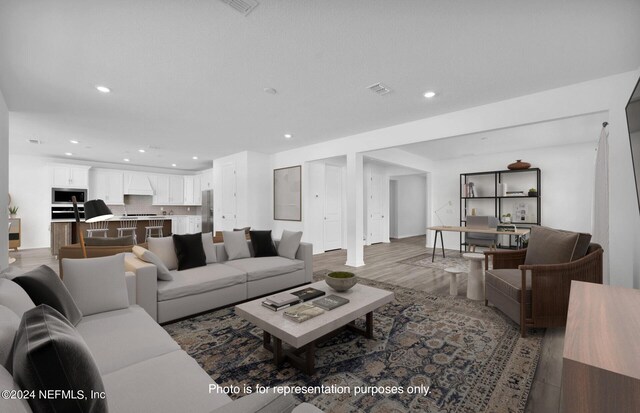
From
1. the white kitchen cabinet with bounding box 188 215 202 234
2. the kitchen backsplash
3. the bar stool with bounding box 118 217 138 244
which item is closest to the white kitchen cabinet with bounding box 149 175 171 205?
the kitchen backsplash

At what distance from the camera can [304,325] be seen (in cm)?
184

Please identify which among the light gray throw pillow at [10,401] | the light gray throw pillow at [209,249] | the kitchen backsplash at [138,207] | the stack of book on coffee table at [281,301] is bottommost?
the stack of book on coffee table at [281,301]

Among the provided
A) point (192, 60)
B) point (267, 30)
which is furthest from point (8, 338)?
point (192, 60)

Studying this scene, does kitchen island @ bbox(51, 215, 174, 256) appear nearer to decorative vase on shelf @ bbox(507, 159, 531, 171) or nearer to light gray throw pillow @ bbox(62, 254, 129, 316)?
light gray throw pillow @ bbox(62, 254, 129, 316)

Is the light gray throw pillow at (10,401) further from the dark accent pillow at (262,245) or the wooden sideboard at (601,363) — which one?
the dark accent pillow at (262,245)

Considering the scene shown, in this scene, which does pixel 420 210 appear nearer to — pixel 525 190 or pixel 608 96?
pixel 525 190

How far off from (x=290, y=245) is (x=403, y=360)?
227 centimetres

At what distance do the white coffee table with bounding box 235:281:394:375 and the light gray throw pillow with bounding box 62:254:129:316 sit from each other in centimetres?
92

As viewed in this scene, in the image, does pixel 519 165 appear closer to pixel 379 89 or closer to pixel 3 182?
pixel 379 89

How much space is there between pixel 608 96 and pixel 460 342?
3062 millimetres

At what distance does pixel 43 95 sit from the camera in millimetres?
3367

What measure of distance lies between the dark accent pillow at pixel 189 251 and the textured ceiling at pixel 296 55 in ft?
5.94

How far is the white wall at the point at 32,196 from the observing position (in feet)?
22.9

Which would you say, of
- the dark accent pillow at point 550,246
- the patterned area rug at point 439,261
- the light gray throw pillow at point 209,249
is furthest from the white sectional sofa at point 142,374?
the patterned area rug at point 439,261
